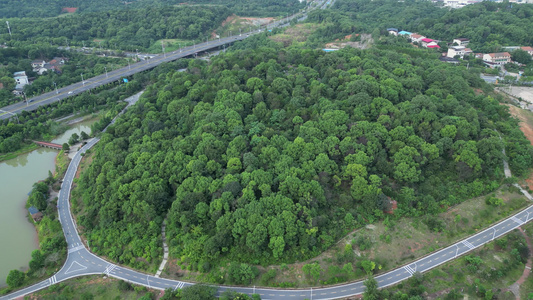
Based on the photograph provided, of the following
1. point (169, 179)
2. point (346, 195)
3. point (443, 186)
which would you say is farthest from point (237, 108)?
point (443, 186)

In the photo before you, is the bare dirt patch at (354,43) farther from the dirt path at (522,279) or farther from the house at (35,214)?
the house at (35,214)

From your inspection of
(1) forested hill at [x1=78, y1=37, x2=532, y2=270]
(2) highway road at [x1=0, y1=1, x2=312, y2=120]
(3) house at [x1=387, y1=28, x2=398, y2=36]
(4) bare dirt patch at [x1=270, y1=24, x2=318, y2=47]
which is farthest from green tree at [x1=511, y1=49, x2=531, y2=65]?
(2) highway road at [x1=0, y1=1, x2=312, y2=120]

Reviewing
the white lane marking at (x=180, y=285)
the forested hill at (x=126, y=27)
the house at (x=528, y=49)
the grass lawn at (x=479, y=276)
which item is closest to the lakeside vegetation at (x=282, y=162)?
the white lane marking at (x=180, y=285)

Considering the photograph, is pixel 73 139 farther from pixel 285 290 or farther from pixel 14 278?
pixel 285 290

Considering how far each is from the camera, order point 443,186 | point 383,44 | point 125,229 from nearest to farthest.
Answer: point 125,229
point 443,186
point 383,44

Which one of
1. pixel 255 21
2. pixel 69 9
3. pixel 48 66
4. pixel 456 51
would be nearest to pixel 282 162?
pixel 456 51

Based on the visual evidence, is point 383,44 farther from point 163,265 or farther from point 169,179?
point 163,265
